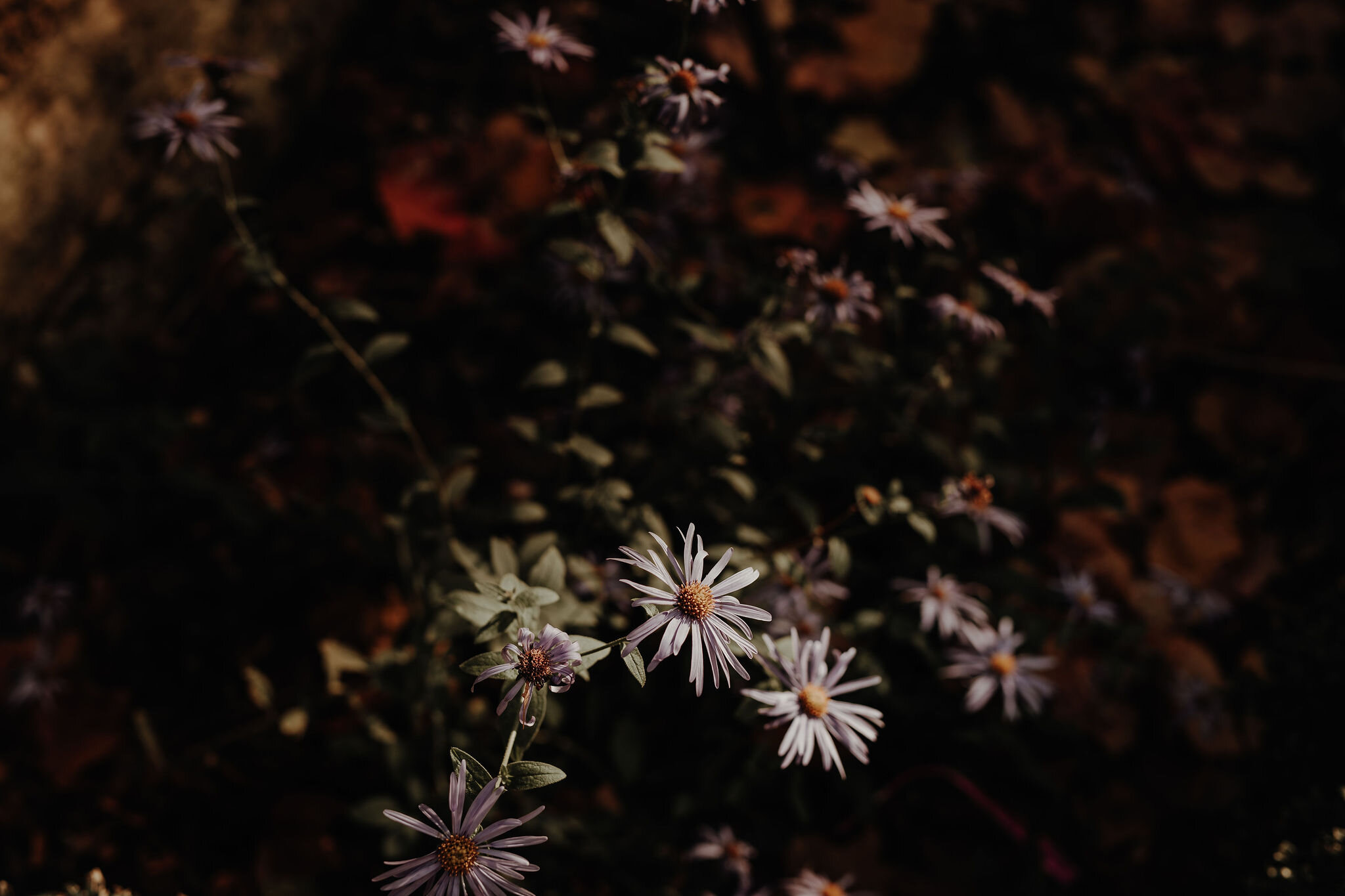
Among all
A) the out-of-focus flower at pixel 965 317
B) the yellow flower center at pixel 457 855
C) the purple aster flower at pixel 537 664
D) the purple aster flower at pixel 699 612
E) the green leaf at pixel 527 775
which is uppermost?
the out-of-focus flower at pixel 965 317

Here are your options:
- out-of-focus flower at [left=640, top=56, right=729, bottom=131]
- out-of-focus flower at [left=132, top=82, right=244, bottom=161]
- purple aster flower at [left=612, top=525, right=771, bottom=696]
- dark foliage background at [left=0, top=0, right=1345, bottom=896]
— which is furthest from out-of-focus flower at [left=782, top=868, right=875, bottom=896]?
out-of-focus flower at [left=132, top=82, right=244, bottom=161]

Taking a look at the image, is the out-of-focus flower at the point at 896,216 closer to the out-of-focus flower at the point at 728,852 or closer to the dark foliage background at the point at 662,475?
the dark foliage background at the point at 662,475

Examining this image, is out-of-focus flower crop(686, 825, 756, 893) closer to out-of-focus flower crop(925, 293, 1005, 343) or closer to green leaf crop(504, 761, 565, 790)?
green leaf crop(504, 761, 565, 790)

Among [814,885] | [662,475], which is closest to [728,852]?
[814,885]

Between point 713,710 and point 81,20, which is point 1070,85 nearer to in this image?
point 713,710

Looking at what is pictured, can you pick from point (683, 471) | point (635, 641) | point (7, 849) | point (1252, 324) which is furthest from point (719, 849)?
point (1252, 324)

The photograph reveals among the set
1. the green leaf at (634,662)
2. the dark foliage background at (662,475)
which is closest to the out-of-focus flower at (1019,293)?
the dark foliage background at (662,475)
